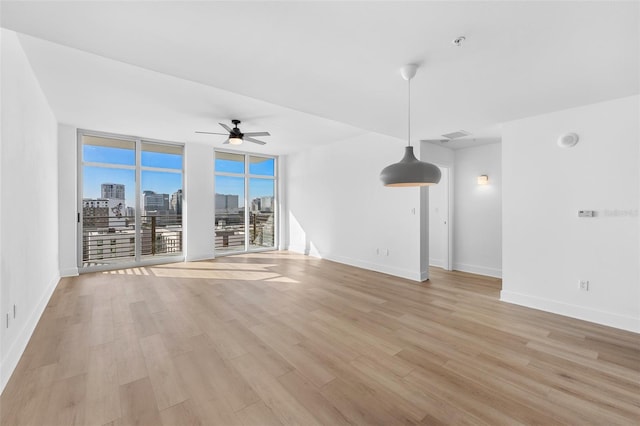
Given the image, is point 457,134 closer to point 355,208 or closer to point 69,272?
point 355,208

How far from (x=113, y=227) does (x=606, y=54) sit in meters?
7.77

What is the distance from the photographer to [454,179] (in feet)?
18.9

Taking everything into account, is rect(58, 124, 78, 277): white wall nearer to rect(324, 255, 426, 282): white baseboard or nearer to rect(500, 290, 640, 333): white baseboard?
rect(324, 255, 426, 282): white baseboard

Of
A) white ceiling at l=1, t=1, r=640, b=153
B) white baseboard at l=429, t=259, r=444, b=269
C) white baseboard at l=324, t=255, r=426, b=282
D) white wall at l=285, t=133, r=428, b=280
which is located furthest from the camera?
white baseboard at l=429, t=259, r=444, b=269

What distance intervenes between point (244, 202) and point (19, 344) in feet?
17.7

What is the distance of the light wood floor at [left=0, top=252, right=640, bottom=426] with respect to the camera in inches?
69.6

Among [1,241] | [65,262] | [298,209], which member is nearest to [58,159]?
[65,262]

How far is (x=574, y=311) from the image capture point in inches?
129

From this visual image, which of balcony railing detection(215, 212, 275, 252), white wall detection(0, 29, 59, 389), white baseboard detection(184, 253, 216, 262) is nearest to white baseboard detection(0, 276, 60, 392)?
white wall detection(0, 29, 59, 389)

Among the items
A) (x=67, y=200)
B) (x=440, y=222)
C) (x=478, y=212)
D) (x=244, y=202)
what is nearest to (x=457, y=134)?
(x=478, y=212)

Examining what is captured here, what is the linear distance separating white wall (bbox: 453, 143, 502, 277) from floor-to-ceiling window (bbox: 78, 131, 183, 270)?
636cm

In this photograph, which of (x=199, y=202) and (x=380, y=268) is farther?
(x=199, y=202)

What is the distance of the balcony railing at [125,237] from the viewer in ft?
18.2

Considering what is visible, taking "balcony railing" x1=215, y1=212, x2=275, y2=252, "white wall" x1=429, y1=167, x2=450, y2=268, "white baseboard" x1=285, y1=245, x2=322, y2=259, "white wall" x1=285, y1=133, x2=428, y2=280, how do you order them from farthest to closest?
"balcony railing" x1=215, y1=212, x2=275, y2=252
"white baseboard" x1=285, y1=245, x2=322, y2=259
"white wall" x1=429, y1=167, x2=450, y2=268
"white wall" x1=285, y1=133, x2=428, y2=280
